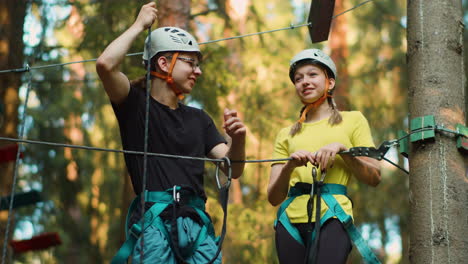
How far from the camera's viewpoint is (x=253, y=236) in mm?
10141

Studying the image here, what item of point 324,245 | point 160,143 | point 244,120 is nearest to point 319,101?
point 324,245

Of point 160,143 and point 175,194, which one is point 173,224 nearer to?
point 175,194

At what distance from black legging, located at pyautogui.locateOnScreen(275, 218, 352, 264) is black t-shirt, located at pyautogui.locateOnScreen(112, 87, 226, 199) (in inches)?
22.4

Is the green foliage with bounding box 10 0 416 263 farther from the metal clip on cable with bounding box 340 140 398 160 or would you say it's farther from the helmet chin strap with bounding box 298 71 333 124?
the metal clip on cable with bounding box 340 140 398 160

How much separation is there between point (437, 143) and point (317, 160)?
2.39 ft

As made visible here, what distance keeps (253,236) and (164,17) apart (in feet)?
15.2

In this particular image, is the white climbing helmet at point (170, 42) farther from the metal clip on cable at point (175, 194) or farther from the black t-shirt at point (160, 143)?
the metal clip on cable at point (175, 194)

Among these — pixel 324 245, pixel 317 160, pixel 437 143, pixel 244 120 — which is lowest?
pixel 324 245

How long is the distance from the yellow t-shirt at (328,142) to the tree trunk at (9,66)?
6656 millimetres

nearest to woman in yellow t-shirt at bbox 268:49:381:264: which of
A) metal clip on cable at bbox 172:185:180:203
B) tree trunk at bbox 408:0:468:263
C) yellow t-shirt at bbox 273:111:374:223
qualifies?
yellow t-shirt at bbox 273:111:374:223

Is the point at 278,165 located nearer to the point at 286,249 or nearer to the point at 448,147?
the point at 286,249

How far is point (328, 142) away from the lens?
3.91 meters

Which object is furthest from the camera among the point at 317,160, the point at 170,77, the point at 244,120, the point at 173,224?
the point at 244,120

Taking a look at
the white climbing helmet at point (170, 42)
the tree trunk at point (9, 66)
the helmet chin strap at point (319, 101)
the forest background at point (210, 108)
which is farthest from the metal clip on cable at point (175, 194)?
the tree trunk at point (9, 66)
